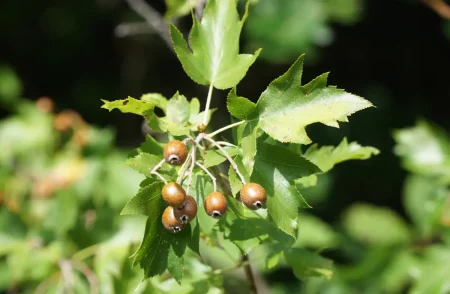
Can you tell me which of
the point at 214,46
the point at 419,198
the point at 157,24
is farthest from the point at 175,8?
the point at 419,198

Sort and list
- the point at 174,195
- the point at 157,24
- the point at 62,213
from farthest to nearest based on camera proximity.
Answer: the point at 157,24 → the point at 62,213 → the point at 174,195

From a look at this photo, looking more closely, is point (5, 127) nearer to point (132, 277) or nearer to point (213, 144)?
point (132, 277)

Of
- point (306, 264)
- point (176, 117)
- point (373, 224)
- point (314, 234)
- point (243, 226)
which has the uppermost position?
point (176, 117)

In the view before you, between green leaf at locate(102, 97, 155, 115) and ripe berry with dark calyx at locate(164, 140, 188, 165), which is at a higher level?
green leaf at locate(102, 97, 155, 115)

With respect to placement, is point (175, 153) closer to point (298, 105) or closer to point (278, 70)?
point (298, 105)

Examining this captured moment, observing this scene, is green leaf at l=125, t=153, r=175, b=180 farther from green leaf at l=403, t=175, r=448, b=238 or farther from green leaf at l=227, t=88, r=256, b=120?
green leaf at l=403, t=175, r=448, b=238

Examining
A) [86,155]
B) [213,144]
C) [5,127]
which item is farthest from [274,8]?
[213,144]

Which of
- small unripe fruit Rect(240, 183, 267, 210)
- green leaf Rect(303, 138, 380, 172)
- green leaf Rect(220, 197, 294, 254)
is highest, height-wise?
small unripe fruit Rect(240, 183, 267, 210)

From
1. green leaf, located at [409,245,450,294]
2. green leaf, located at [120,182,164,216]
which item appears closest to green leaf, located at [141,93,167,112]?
green leaf, located at [120,182,164,216]
